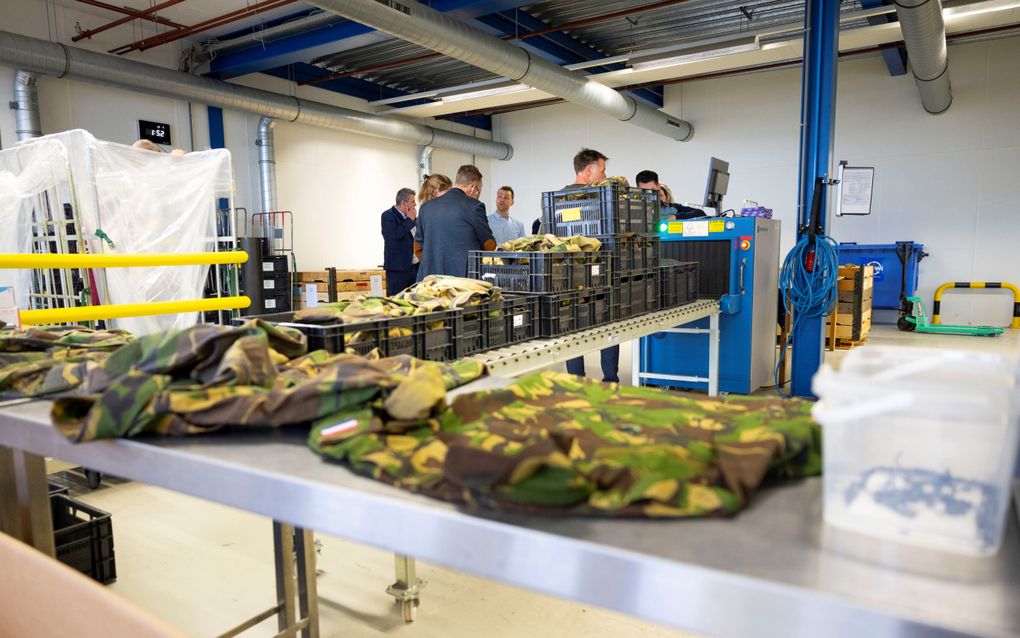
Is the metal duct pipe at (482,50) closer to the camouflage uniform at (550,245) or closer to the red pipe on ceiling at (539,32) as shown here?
the red pipe on ceiling at (539,32)

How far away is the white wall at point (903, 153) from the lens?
875 centimetres

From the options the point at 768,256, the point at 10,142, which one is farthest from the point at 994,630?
the point at 10,142

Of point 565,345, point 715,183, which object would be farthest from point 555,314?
point 715,183

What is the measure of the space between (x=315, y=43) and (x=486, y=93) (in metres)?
2.31

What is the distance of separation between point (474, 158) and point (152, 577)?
35.2 ft

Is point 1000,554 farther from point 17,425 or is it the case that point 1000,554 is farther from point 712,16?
point 712,16

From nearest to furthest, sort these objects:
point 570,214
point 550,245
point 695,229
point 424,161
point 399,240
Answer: point 550,245 → point 570,214 → point 695,229 → point 399,240 → point 424,161

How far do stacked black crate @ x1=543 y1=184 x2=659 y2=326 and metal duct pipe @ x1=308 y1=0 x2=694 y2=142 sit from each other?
258 centimetres

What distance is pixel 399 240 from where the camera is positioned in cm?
611

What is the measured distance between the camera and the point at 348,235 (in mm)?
10188

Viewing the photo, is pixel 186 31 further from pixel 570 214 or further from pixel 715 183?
pixel 715 183

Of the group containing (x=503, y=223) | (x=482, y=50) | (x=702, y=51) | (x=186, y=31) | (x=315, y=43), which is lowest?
(x=503, y=223)

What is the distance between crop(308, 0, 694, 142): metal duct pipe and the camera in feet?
17.7

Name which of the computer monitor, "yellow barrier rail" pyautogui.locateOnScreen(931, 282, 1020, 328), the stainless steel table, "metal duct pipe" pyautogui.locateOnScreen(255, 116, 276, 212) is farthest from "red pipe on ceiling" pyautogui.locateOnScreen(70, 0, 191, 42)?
"yellow barrier rail" pyautogui.locateOnScreen(931, 282, 1020, 328)
